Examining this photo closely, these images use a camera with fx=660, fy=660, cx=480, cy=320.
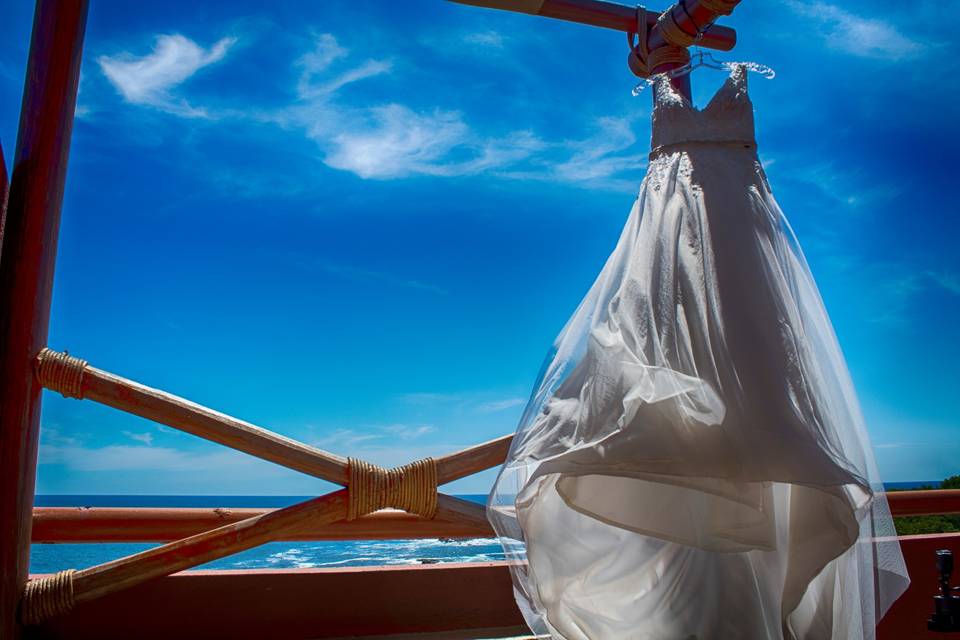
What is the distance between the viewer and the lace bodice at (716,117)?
1772 millimetres

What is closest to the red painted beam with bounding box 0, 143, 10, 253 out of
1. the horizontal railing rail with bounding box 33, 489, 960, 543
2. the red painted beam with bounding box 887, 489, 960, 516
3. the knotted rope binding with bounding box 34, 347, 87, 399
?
the knotted rope binding with bounding box 34, 347, 87, 399

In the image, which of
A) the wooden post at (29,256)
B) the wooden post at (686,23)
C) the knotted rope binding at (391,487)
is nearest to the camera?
the wooden post at (29,256)

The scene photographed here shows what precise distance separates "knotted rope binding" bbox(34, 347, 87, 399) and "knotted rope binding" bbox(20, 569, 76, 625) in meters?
0.42

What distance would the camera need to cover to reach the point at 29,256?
61.1 inches

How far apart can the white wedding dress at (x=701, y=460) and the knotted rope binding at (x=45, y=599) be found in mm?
1012

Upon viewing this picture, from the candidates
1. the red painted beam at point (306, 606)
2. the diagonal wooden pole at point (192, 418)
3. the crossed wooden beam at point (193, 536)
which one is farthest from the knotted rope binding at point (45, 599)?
the diagonal wooden pole at point (192, 418)

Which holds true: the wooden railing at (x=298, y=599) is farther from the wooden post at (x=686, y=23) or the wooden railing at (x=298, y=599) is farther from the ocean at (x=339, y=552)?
the wooden post at (x=686, y=23)

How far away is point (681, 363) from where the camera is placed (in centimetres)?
141

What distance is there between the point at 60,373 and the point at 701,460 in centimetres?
143

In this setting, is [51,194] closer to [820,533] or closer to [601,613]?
[601,613]

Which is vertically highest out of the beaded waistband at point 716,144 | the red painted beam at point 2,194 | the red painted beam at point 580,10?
the red painted beam at point 580,10

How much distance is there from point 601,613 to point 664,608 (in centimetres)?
13

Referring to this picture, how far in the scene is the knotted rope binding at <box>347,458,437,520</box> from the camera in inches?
64.2

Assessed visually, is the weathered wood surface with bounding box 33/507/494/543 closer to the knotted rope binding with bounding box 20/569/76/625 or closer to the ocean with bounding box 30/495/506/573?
the ocean with bounding box 30/495/506/573
